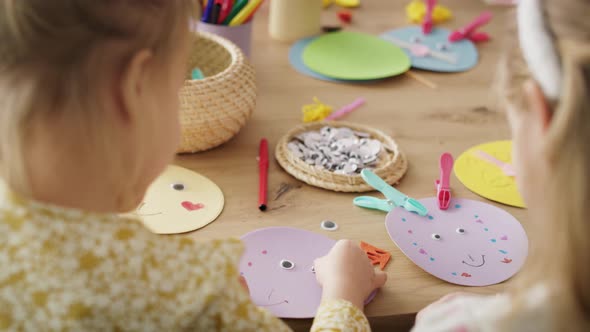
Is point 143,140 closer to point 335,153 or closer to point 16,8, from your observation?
point 16,8

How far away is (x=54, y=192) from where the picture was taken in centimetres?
56

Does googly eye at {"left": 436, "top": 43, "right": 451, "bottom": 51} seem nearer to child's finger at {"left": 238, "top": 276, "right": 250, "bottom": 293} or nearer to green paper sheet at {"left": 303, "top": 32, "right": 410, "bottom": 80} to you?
green paper sheet at {"left": 303, "top": 32, "right": 410, "bottom": 80}

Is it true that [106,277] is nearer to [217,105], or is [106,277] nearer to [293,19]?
[217,105]

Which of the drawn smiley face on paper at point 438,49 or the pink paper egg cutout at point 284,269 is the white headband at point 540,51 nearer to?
the pink paper egg cutout at point 284,269

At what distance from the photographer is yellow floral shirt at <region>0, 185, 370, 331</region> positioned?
1.80ft

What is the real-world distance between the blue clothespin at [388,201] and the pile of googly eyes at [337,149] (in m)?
0.04

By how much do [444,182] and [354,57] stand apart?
1.27 feet

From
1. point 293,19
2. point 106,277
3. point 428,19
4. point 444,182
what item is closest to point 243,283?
point 106,277

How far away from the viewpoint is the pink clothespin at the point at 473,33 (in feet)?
4.29

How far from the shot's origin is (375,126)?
1.04m

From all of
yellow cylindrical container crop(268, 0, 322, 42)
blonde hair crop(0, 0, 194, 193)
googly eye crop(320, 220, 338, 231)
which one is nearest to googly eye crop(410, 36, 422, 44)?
yellow cylindrical container crop(268, 0, 322, 42)

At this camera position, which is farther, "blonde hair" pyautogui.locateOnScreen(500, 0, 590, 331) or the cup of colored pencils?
the cup of colored pencils

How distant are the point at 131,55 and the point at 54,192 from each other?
0.12m

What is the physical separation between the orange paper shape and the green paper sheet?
0.40 m
